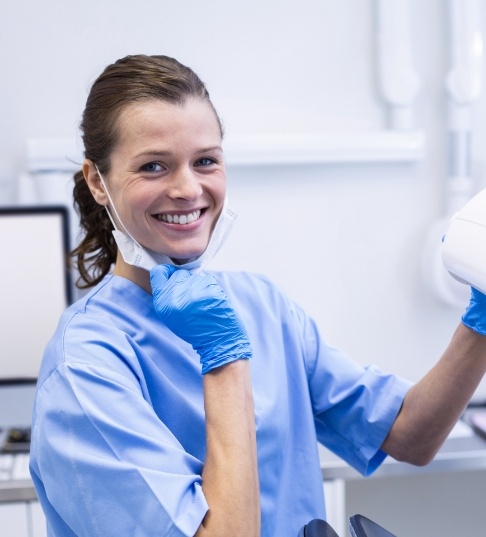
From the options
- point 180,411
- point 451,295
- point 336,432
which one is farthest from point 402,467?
point 180,411

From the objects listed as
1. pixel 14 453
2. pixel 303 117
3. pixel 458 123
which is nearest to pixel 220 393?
pixel 14 453

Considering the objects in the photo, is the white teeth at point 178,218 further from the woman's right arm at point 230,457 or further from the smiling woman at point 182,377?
the woman's right arm at point 230,457

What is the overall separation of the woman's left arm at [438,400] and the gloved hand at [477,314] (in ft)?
0.05

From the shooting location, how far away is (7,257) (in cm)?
180

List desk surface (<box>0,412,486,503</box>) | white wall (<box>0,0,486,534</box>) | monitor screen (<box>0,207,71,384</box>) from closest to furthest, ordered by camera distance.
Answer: desk surface (<box>0,412,486,503</box>) < monitor screen (<box>0,207,71,384</box>) < white wall (<box>0,0,486,534</box>)

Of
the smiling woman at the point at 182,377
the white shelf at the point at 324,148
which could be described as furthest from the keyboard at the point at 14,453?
the white shelf at the point at 324,148

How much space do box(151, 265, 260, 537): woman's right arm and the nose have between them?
0.11 m

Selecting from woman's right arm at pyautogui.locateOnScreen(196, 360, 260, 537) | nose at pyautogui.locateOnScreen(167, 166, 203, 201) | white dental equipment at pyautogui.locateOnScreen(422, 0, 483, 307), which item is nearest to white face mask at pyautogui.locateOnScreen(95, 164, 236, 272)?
nose at pyautogui.locateOnScreen(167, 166, 203, 201)

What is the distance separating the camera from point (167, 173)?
1.14 metres

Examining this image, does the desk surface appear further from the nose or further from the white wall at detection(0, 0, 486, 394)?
the nose

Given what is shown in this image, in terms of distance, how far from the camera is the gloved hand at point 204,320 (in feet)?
3.50

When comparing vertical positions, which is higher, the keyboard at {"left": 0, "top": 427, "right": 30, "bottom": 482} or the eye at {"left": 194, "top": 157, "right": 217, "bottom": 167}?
the eye at {"left": 194, "top": 157, "right": 217, "bottom": 167}

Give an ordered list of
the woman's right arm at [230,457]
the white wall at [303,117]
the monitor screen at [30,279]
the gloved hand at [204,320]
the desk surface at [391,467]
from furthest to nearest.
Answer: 1. the white wall at [303,117]
2. the monitor screen at [30,279]
3. the desk surface at [391,467]
4. the gloved hand at [204,320]
5. the woman's right arm at [230,457]

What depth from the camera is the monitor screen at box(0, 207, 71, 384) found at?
70.6 inches
